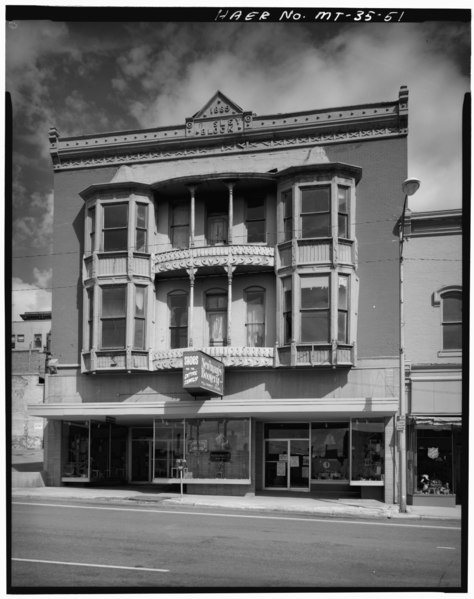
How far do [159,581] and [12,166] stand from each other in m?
5.48

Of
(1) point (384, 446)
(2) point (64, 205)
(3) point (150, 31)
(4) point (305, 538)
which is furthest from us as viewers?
(1) point (384, 446)

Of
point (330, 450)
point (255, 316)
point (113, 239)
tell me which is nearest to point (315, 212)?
point (255, 316)

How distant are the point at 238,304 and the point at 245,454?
4709mm

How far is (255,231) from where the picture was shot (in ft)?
77.2

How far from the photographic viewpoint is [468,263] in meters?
8.74

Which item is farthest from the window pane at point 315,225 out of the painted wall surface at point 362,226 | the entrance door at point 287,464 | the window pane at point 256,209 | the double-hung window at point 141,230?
the entrance door at point 287,464

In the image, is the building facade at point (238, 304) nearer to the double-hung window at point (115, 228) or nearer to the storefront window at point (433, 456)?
the double-hung window at point (115, 228)

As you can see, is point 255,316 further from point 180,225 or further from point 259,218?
point 180,225

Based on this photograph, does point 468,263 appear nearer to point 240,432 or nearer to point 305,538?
point 305,538

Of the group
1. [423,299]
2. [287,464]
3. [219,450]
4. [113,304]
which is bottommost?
[287,464]

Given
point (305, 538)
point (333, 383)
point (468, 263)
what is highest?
point (468, 263)

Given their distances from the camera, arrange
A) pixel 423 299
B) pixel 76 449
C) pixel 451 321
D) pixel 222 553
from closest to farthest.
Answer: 1. pixel 222 553
2. pixel 451 321
3. pixel 423 299
4. pixel 76 449

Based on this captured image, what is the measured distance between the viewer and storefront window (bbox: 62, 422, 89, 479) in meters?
24.3

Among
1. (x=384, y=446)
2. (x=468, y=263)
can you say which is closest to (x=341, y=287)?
(x=384, y=446)
